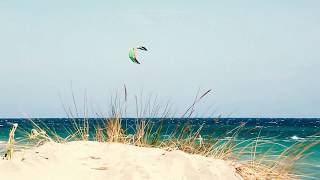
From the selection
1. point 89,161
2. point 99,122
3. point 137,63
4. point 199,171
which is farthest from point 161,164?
point 99,122

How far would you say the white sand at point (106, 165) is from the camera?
151 inches

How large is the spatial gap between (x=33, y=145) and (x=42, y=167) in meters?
1.07

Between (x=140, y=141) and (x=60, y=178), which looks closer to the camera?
(x=60, y=178)

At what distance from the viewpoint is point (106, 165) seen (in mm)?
4133

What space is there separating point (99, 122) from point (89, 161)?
1.65m

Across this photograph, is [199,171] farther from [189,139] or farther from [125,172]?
[189,139]

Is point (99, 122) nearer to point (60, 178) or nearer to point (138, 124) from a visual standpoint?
point (138, 124)

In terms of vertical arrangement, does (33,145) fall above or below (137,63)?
below

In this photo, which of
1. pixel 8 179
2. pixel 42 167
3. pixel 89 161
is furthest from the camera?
pixel 89 161

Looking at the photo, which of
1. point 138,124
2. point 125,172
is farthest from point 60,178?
point 138,124

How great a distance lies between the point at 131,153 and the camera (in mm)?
4410

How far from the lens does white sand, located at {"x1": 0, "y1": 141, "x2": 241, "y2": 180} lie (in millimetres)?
3836

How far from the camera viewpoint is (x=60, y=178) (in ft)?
12.5

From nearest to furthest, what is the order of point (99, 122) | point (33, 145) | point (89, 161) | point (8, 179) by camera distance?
1. point (8, 179)
2. point (89, 161)
3. point (33, 145)
4. point (99, 122)
